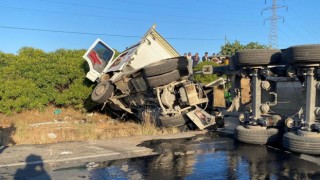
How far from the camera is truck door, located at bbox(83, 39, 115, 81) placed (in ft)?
44.4

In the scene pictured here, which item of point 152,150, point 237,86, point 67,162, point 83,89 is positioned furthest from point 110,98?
point 67,162

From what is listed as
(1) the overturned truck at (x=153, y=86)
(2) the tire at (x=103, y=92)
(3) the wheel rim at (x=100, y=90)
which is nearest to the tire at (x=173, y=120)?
(1) the overturned truck at (x=153, y=86)

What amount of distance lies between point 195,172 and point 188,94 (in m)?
4.47

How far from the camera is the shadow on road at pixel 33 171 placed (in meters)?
5.33

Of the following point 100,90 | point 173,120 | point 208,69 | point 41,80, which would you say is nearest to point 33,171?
point 173,120

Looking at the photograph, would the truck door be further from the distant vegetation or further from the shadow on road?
the shadow on road

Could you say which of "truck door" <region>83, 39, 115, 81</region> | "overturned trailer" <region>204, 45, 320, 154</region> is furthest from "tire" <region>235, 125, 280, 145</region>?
"truck door" <region>83, 39, 115, 81</region>

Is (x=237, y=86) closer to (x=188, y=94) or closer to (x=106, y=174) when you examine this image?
(x=188, y=94)

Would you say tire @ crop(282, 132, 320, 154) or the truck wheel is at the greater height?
the truck wheel

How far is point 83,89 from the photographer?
14.7 metres

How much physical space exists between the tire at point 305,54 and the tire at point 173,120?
12.0 ft

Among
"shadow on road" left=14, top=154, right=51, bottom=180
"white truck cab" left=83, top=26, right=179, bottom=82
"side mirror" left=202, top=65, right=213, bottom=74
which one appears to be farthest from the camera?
"white truck cab" left=83, top=26, right=179, bottom=82

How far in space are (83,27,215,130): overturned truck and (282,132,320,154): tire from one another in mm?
3028

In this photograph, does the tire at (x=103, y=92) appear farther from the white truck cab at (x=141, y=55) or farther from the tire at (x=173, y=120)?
the tire at (x=173, y=120)
